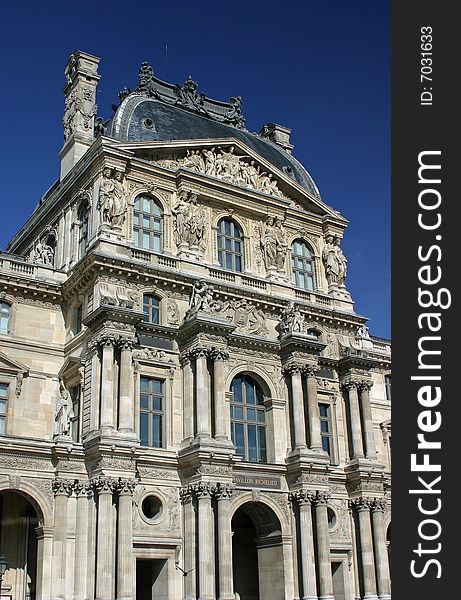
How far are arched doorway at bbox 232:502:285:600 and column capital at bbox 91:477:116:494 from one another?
7548 mm

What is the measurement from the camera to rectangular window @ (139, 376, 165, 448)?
3416 cm

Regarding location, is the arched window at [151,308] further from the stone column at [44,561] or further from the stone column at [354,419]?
the stone column at [354,419]

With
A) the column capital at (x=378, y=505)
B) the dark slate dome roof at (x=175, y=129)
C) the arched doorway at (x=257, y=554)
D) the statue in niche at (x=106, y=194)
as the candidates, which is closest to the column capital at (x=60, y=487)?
the arched doorway at (x=257, y=554)

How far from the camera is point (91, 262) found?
35.1 meters

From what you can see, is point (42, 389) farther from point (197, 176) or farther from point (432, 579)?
point (432, 579)

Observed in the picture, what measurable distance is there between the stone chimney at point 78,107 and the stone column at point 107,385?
13.1 metres

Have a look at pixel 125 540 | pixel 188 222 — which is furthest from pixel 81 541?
pixel 188 222

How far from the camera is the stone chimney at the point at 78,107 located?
140 ft

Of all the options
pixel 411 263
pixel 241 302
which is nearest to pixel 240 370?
pixel 241 302

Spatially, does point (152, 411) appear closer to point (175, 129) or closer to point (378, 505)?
point (378, 505)

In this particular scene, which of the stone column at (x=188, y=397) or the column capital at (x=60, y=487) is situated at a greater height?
the stone column at (x=188, y=397)

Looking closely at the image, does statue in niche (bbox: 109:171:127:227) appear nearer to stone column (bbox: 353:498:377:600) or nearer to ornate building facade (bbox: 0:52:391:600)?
ornate building facade (bbox: 0:52:391:600)

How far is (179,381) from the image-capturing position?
35656 mm

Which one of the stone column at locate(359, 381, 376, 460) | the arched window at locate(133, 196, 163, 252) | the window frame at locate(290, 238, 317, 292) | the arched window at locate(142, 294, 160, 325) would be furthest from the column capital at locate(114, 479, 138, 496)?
the window frame at locate(290, 238, 317, 292)
